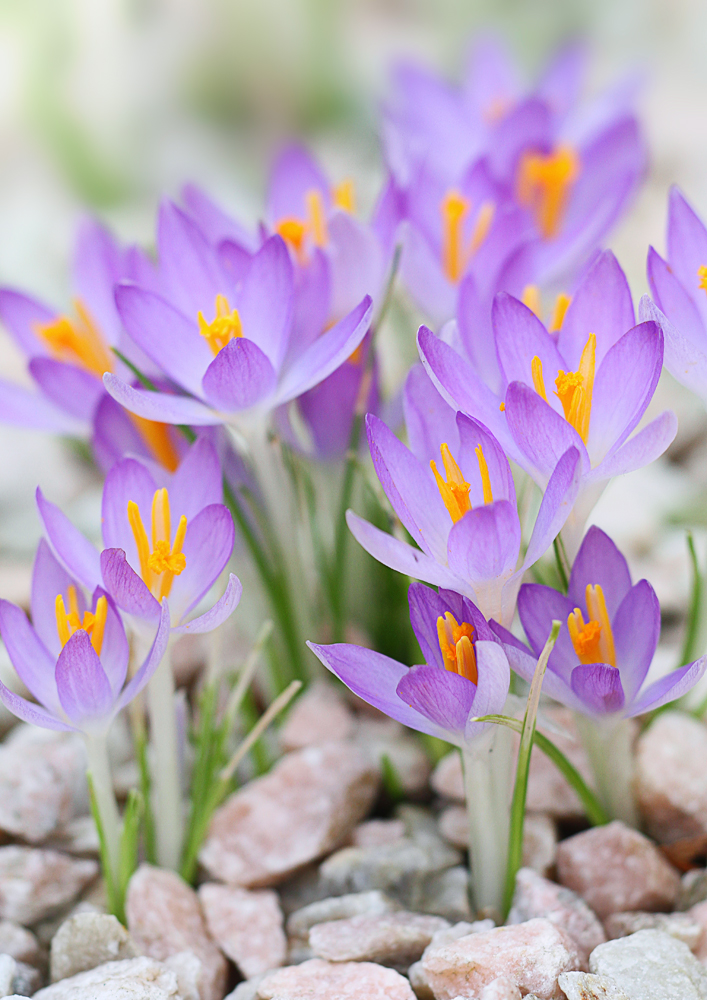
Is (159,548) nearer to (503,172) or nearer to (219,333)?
(219,333)

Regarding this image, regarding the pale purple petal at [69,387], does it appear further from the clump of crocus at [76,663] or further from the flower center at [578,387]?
the flower center at [578,387]

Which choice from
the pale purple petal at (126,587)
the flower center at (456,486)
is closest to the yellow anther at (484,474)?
the flower center at (456,486)

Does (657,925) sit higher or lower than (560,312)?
lower

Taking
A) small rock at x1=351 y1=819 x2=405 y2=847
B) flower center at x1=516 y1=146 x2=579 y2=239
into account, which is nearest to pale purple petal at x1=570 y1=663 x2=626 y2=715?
small rock at x1=351 y1=819 x2=405 y2=847

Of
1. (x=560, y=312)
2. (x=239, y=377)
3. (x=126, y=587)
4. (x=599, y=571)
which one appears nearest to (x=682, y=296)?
(x=560, y=312)

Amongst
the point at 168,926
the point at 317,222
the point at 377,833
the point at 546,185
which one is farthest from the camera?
the point at 546,185
